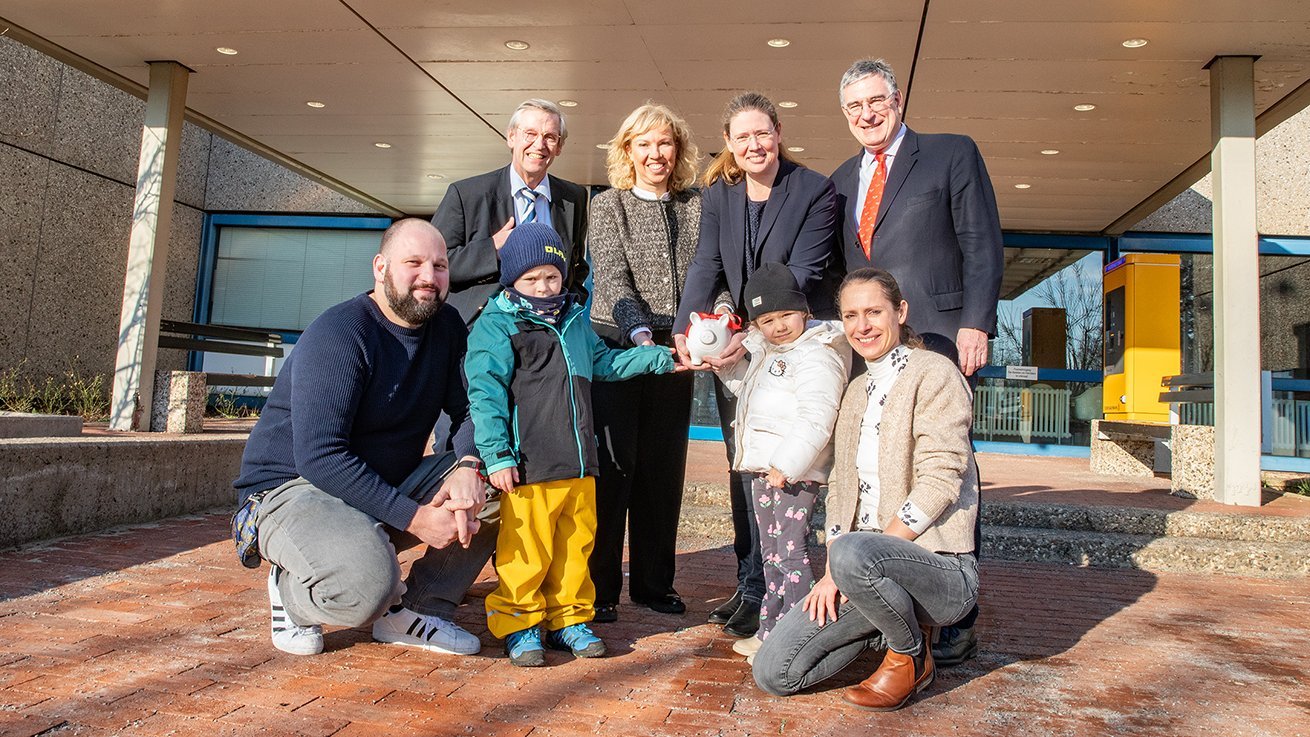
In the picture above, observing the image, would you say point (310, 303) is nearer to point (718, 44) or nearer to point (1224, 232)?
point (718, 44)

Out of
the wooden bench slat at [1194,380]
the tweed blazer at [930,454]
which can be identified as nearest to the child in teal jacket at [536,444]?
the tweed blazer at [930,454]

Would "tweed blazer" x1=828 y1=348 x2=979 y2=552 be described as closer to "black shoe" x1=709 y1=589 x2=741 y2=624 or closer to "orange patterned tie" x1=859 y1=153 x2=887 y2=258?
"orange patterned tie" x1=859 y1=153 x2=887 y2=258

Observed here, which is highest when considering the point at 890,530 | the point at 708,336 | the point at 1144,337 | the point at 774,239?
the point at 1144,337

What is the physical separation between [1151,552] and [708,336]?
3.75m

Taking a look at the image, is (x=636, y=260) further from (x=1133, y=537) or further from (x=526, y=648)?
(x=1133, y=537)

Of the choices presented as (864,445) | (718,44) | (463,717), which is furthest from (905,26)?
(463,717)

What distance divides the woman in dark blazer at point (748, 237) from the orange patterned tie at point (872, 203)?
0.11 meters

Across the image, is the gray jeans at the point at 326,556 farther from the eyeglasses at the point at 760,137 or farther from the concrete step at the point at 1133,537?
the concrete step at the point at 1133,537

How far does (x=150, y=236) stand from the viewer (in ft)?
29.7

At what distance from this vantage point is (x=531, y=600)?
10.2 feet

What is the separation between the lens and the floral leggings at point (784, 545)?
3143 millimetres

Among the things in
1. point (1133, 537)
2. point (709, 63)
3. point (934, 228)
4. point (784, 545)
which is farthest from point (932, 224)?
point (709, 63)

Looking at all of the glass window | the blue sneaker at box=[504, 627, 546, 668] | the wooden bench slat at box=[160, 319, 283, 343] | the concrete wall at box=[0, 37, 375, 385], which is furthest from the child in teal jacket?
the glass window

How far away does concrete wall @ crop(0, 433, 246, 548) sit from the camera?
4660 mm
